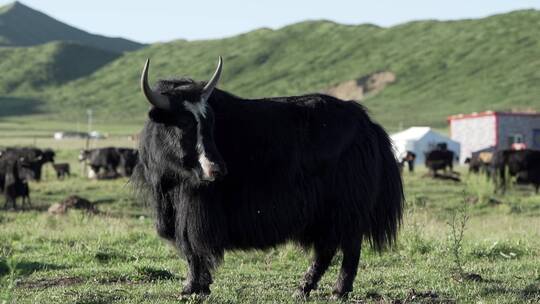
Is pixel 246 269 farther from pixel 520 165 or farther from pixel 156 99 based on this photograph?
pixel 520 165

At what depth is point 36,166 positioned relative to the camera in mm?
31844

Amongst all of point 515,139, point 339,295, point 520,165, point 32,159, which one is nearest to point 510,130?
point 515,139

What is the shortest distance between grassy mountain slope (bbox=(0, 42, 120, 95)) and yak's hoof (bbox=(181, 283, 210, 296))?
13533 cm

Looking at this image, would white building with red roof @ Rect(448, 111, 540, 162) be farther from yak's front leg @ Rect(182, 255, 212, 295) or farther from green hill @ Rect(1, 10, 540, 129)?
yak's front leg @ Rect(182, 255, 212, 295)

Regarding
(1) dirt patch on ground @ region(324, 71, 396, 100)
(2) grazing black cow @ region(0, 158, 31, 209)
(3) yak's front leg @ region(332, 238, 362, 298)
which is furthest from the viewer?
(1) dirt patch on ground @ region(324, 71, 396, 100)

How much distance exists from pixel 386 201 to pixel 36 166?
25.1 meters

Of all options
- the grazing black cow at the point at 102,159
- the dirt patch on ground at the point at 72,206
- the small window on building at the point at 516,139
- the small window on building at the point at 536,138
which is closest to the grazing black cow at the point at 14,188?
the dirt patch on ground at the point at 72,206

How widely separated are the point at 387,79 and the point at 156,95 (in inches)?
4613

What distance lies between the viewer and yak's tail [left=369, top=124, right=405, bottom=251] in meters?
8.27

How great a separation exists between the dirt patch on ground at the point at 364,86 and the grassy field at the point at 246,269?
102m

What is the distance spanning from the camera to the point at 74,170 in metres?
42.3

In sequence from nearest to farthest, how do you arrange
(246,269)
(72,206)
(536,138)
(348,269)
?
(348,269), (246,269), (72,206), (536,138)

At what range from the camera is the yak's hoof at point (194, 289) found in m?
7.42

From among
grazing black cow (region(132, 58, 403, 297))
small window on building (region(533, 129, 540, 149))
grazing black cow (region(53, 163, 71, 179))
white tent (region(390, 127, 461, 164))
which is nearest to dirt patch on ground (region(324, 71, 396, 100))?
white tent (region(390, 127, 461, 164))
